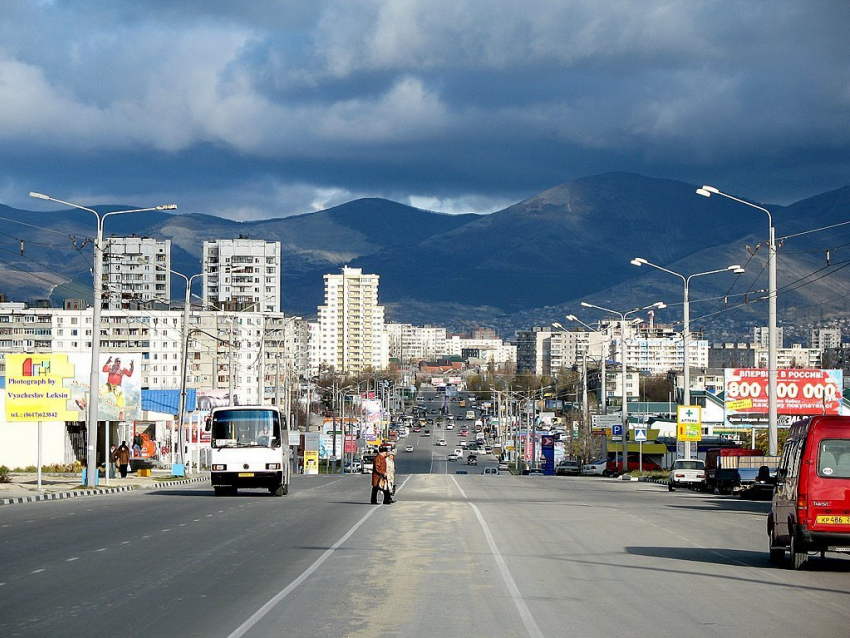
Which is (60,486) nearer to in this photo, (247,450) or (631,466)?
(247,450)

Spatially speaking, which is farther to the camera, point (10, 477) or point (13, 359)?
point (10, 477)

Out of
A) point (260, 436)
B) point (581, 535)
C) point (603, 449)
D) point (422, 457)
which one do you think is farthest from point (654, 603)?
point (422, 457)

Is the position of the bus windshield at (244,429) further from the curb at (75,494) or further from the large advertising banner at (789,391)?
the large advertising banner at (789,391)

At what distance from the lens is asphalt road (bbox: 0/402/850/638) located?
41.9 feet

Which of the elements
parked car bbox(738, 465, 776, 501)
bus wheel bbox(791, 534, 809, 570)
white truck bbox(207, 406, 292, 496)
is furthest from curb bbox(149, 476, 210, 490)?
bus wheel bbox(791, 534, 809, 570)

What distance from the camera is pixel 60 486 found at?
44438 mm

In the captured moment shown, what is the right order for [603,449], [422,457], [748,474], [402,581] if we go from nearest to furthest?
[402,581], [748,474], [603,449], [422,457]

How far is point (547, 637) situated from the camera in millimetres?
11875

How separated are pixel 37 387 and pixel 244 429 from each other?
776 cm

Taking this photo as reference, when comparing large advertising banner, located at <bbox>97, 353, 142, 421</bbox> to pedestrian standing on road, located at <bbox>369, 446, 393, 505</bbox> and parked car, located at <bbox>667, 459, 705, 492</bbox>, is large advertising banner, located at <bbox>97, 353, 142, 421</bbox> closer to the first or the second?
pedestrian standing on road, located at <bbox>369, 446, 393, 505</bbox>

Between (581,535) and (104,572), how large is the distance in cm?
1088

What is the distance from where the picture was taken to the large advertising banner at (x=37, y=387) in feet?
137

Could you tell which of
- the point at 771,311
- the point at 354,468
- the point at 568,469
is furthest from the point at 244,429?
the point at 354,468

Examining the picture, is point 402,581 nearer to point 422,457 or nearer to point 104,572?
point 104,572
